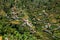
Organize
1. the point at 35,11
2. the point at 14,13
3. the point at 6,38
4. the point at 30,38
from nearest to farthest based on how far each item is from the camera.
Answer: the point at 6,38, the point at 30,38, the point at 14,13, the point at 35,11

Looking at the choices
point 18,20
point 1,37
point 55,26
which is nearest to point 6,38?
point 1,37

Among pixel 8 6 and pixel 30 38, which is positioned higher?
pixel 8 6

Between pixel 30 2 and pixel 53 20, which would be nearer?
pixel 53 20

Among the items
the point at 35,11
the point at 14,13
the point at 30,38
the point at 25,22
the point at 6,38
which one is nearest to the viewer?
the point at 6,38

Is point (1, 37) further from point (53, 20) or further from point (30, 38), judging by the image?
point (53, 20)

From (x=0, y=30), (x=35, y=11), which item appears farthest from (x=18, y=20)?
(x=35, y=11)

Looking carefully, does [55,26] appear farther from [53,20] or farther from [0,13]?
[0,13]
